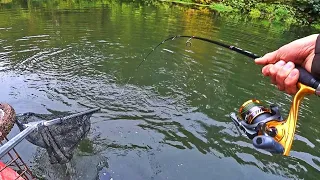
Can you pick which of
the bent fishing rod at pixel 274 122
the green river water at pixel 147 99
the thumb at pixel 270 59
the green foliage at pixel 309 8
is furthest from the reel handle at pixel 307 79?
the green foliage at pixel 309 8

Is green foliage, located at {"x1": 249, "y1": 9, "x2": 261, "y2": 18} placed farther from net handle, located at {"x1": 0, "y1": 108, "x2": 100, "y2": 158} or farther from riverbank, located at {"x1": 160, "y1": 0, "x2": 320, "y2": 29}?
net handle, located at {"x1": 0, "y1": 108, "x2": 100, "y2": 158}

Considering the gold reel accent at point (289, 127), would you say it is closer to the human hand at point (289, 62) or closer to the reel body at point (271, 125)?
the reel body at point (271, 125)

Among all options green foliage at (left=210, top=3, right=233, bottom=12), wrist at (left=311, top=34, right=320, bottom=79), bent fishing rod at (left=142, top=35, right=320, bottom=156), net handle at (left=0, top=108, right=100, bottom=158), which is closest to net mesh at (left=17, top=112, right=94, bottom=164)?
net handle at (left=0, top=108, right=100, bottom=158)

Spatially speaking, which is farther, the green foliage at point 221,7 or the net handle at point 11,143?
the green foliage at point 221,7

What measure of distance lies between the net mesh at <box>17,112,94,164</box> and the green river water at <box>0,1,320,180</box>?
46 cm

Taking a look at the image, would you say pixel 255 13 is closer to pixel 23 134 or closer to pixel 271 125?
pixel 271 125

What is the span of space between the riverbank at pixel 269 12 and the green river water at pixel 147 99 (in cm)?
1020

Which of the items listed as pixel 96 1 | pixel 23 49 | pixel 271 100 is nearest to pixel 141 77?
pixel 271 100

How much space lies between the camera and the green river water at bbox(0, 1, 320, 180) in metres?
5.29

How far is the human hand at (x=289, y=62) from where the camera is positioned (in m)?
2.72

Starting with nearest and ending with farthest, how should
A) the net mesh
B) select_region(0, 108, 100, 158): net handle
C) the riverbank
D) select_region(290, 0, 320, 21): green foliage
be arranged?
select_region(0, 108, 100, 158): net handle, the net mesh, the riverbank, select_region(290, 0, 320, 21): green foliage

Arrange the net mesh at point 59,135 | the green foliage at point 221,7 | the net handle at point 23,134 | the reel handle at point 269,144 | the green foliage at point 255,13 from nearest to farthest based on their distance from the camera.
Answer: the reel handle at point 269,144
the net handle at point 23,134
the net mesh at point 59,135
the green foliage at point 255,13
the green foliage at point 221,7

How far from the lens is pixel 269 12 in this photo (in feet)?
84.7

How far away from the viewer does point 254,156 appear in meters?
5.60
